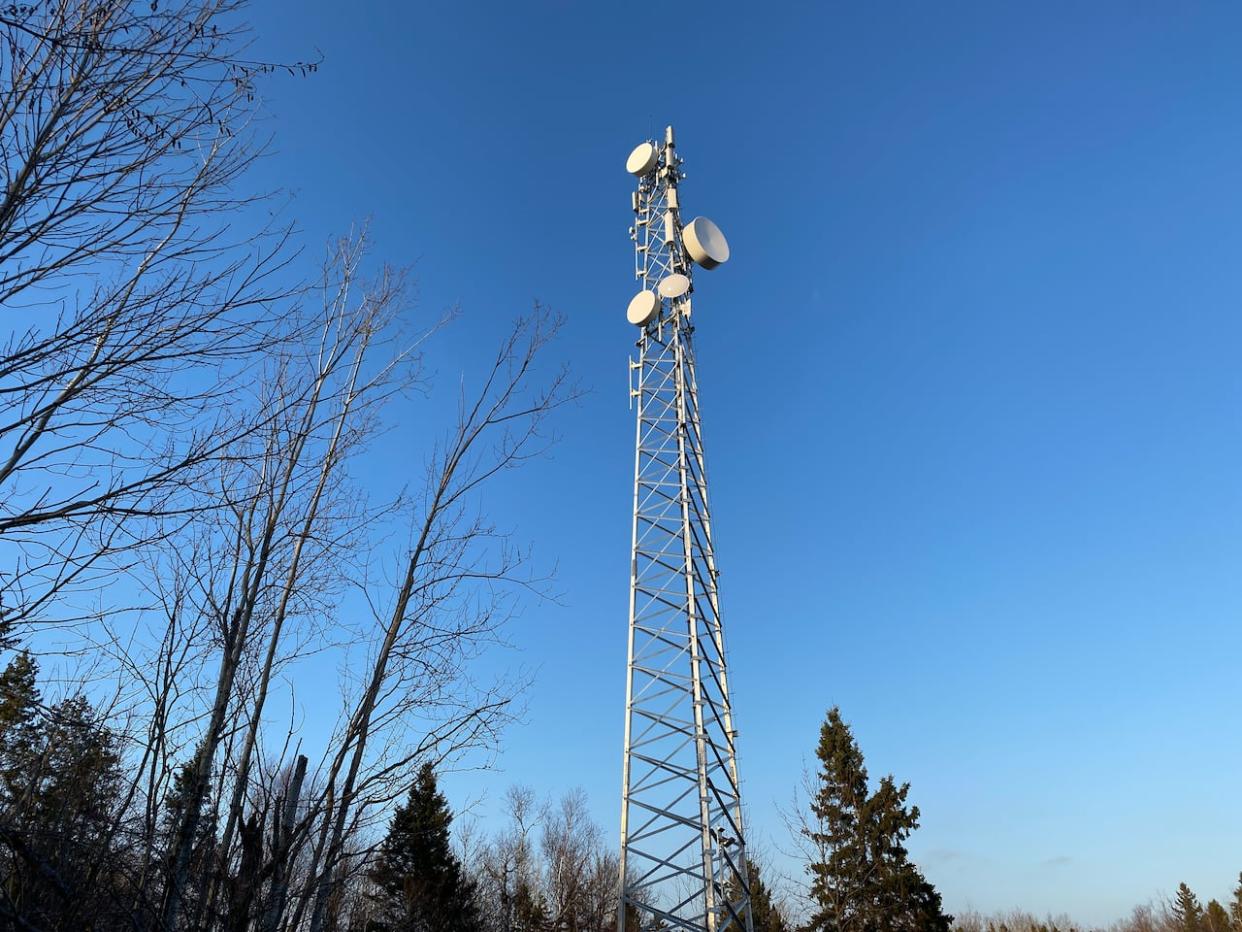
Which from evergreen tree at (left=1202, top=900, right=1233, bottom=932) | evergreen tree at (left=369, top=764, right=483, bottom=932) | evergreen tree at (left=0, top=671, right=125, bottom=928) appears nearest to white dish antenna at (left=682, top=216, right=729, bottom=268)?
evergreen tree at (left=0, top=671, right=125, bottom=928)

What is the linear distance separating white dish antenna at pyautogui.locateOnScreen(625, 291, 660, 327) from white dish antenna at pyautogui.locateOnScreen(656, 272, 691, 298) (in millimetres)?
197

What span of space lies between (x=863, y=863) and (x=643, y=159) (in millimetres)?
19201

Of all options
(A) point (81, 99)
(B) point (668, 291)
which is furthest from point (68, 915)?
(B) point (668, 291)

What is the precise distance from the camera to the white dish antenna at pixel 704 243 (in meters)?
14.2

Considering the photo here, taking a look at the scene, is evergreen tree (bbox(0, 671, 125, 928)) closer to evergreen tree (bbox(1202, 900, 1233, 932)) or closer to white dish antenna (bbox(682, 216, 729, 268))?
white dish antenna (bbox(682, 216, 729, 268))

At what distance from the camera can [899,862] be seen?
21.2m

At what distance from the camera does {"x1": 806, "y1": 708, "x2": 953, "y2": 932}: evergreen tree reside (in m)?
20.2

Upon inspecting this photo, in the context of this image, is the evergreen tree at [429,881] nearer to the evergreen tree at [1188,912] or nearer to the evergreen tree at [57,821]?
the evergreen tree at [57,821]

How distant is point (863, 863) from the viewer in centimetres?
2128

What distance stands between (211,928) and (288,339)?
2864mm

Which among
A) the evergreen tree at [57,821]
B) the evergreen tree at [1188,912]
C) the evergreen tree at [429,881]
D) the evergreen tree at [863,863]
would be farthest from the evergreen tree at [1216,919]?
the evergreen tree at [57,821]

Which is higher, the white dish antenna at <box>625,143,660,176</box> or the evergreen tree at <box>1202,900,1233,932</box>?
the white dish antenna at <box>625,143,660,176</box>

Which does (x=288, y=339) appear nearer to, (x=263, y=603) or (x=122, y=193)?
(x=122, y=193)

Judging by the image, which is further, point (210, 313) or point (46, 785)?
point (46, 785)
